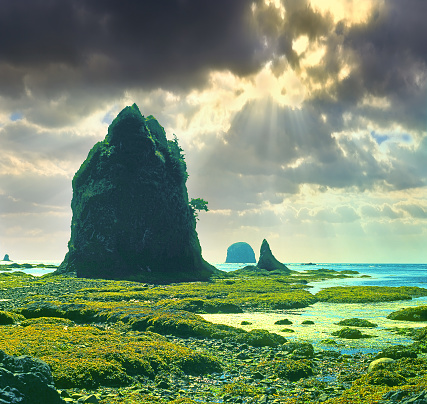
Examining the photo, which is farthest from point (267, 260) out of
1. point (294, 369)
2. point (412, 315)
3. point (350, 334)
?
point (294, 369)

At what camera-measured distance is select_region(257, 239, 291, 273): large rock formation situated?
468ft

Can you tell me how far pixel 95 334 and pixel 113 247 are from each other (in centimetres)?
6875

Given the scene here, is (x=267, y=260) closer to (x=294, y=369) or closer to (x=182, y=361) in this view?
(x=182, y=361)

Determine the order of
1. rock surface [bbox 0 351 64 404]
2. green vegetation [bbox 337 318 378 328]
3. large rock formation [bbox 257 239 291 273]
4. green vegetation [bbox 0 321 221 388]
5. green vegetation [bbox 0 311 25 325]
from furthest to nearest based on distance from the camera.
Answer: large rock formation [bbox 257 239 291 273] < green vegetation [bbox 337 318 378 328] < green vegetation [bbox 0 311 25 325] < green vegetation [bbox 0 321 221 388] < rock surface [bbox 0 351 64 404]

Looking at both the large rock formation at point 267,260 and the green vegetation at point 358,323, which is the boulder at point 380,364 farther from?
the large rock formation at point 267,260

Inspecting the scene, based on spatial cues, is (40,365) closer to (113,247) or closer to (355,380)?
(355,380)

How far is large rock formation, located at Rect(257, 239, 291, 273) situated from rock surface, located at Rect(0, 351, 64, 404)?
134022mm

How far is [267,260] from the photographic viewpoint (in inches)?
5674

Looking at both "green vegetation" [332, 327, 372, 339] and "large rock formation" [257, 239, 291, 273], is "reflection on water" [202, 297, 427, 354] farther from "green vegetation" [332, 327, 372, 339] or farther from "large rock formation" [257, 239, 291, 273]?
"large rock formation" [257, 239, 291, 273]

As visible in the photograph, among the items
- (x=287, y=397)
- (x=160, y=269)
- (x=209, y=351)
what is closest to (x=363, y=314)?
(x=209, y=351)

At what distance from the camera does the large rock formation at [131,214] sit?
289ft

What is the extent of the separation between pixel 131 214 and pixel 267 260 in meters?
71.3

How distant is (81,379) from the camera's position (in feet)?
46.3

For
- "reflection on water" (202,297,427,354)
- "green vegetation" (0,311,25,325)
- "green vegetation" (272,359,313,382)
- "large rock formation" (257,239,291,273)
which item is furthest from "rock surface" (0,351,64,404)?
"large rock formation" (257,239,291,273)
